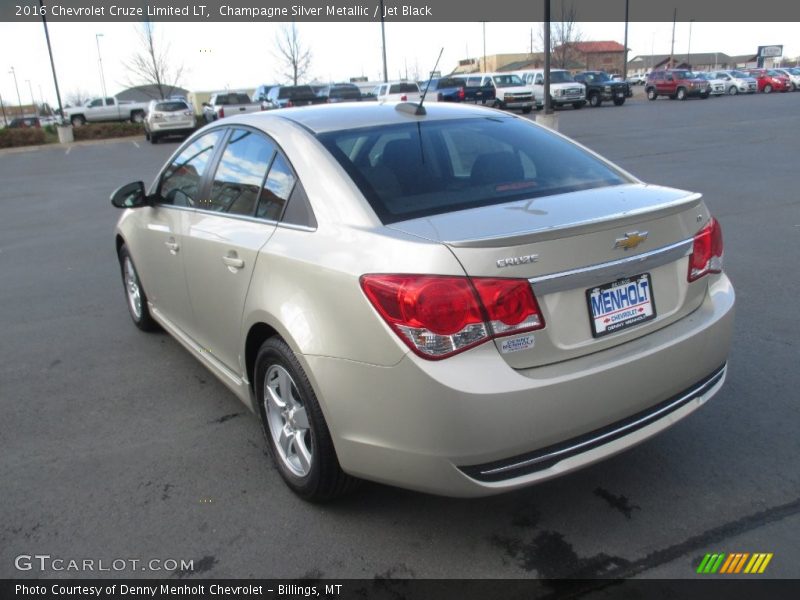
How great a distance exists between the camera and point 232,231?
3402mm

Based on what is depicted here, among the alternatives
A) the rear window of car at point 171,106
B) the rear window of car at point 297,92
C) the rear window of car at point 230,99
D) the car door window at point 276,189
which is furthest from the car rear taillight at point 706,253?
the rear window of car at point 230,99

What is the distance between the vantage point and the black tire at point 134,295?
5219mm

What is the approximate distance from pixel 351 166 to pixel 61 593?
2029 millimetres

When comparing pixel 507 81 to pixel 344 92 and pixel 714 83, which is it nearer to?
pixel 344 92

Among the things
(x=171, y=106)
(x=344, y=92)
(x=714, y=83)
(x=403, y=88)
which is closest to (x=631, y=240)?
(x=171, y=106)

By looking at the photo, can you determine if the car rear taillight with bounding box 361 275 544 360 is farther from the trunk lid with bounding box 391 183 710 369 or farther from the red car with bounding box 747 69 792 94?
the red car with bounding box 747 69 792 94

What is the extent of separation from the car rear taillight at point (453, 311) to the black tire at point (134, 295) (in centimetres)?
332

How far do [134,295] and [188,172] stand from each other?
5.19ft

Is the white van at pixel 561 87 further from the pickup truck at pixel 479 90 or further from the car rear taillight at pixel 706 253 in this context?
the car rear taillight at pixel 706 253

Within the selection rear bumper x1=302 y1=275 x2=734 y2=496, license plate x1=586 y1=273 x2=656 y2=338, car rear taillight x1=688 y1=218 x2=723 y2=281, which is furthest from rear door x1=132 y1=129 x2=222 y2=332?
car rear taillight x1=688 y1=218 x2=723 y2=281

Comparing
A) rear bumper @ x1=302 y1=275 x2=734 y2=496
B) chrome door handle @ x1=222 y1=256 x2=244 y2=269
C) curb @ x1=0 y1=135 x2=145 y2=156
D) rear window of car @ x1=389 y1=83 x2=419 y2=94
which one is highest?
rear window of car @ x1=389 y1=83 x2=419 y2=94

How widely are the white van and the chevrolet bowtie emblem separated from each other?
35.0 metres

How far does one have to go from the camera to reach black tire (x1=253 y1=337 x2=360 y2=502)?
8.96ft

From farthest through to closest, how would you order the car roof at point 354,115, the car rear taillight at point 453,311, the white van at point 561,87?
the white van at point 561,87 → the car roof at point 354,115 → the car rear taillight at point 453,311
